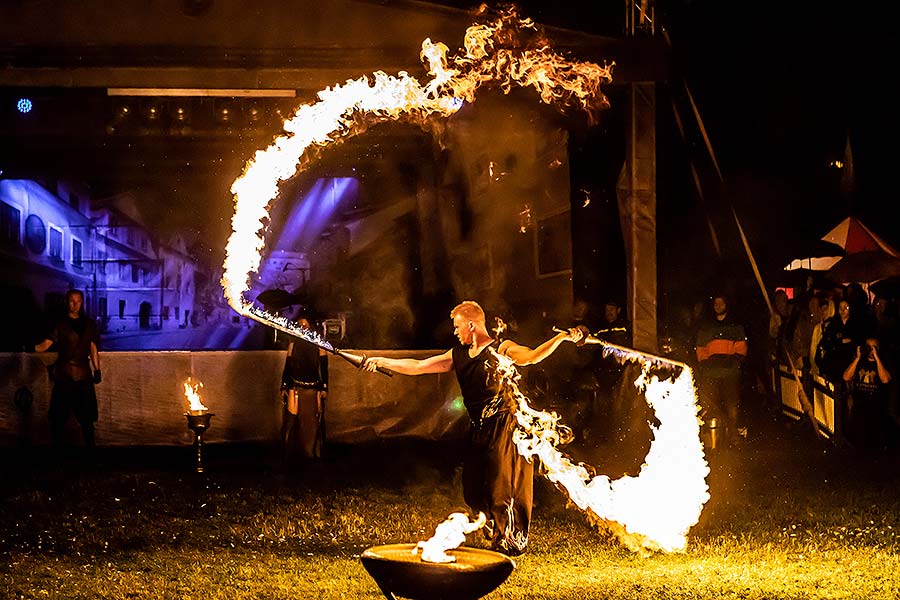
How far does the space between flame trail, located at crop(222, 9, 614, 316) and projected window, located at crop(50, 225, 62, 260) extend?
1089 cm

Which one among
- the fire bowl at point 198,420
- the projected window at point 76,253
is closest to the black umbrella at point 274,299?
the fire bowl at point 198,420

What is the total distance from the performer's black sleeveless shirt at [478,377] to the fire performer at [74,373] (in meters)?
6.67

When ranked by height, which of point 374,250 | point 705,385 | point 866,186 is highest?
point 866,186

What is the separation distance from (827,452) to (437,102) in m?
6.32

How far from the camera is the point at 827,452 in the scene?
483 inches

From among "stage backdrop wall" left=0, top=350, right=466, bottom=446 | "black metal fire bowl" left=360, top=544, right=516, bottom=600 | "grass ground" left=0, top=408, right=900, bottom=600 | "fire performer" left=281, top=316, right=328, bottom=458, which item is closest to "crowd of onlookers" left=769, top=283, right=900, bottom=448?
"grass ground" left=0, top=408, right=900, bottom=600

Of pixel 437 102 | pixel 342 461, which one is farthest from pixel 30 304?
pixel 437 102

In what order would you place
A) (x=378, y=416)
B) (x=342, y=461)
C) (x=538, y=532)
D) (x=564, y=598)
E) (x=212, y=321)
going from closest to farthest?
(x=564, y=598) < (x=538, y=532) < (x=342, y=461) < (x=378, y=416) < (x=212, y=321)

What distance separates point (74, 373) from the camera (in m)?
12.2

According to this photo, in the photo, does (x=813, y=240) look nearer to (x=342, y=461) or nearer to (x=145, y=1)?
(x=342, y=461)

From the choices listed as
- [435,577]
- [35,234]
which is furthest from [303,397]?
[35,234]

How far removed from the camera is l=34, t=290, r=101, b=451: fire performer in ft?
40.0

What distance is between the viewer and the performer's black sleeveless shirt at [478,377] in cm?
711

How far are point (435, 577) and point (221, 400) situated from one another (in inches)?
373
